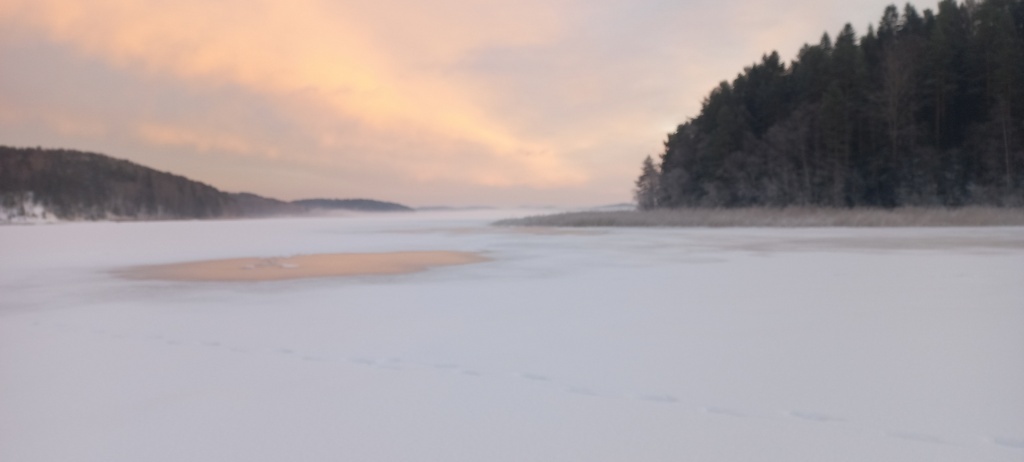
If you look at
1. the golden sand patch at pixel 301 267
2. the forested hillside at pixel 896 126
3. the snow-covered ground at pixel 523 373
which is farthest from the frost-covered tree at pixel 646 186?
the snow-covered ground at pixel 523 373

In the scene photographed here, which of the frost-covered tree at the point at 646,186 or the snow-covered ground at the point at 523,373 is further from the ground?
the frost-covered tree at the point at 646,186

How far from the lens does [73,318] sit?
17.3 ft

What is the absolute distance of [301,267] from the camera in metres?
10.0

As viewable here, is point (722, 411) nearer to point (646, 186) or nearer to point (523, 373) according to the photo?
point (523, 373)

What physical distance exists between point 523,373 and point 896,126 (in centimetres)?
3716

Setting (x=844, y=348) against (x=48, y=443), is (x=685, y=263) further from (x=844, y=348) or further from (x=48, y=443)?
(x=48, y=443)

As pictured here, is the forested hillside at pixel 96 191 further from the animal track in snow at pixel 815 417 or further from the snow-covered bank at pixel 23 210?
the animal track in snow at pixel 815 417

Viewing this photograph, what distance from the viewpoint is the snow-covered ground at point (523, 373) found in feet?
7.75

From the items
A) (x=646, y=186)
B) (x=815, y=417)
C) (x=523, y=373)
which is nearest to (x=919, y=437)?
(x=815, y=417)

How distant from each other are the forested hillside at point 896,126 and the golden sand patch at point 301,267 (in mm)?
28546

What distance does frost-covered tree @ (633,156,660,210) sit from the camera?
62.3m

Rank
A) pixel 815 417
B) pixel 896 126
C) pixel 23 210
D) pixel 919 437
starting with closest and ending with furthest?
1. pixel 919 437
2. pixel 815 417
3. pixel 896 126
4. pixel 23 210

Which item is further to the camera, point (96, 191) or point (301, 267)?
point (96, 191)

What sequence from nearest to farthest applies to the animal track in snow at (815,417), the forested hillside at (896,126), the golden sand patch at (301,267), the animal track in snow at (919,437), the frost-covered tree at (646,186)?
1. the animal track in snow at (919,437)
2. the animal track in snow at (815,417)
3. the golden sand patch at (301,267)
4. the forested hillside at (896,126)
5. the frost-covered tree at (646,186)
